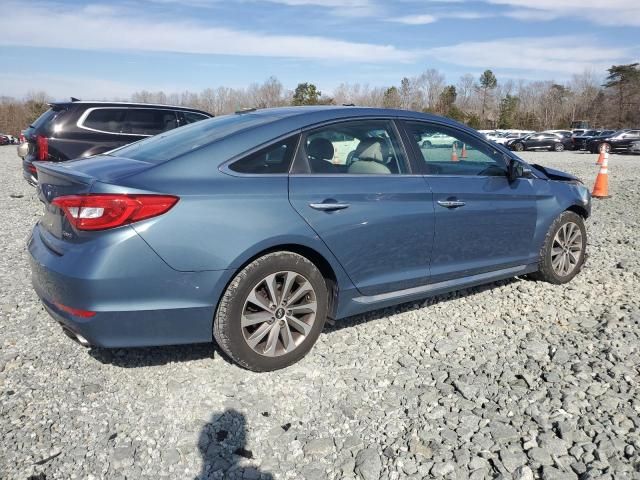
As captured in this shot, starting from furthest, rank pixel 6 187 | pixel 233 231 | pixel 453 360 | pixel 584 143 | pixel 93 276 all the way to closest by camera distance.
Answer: pixel 584 143 → pixel 6 187 → pixel 453 360 → pixel 233 231 → pixel 93 276

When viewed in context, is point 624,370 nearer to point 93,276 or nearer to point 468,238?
point 468,238

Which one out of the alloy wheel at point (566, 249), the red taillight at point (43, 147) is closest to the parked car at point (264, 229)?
the alloy wheel at point (566, 249)

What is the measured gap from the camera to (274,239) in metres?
3.13

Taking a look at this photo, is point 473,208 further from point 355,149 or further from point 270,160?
point 270,160

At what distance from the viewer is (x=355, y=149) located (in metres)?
3.79

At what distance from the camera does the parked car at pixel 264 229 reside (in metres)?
2.85

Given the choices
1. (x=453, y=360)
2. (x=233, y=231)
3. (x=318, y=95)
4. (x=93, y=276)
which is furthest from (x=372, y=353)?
(x=318, y=95)

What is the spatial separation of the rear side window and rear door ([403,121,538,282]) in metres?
6.93

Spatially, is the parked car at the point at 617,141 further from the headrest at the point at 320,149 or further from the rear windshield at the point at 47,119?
the headrest at the point at 320,149

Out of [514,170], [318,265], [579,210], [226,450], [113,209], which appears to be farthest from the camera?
[579,210]

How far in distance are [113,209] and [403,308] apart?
2.51 m

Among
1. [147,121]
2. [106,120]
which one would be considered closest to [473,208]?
[106,120]

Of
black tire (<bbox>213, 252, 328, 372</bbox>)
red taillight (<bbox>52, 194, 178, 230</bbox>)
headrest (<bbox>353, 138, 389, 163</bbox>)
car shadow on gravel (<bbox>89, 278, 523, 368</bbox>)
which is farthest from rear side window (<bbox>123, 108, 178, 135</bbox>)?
black tire (<bbox>213, 252, 328, 372</bbox>)

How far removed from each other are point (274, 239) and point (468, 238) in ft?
5.62
